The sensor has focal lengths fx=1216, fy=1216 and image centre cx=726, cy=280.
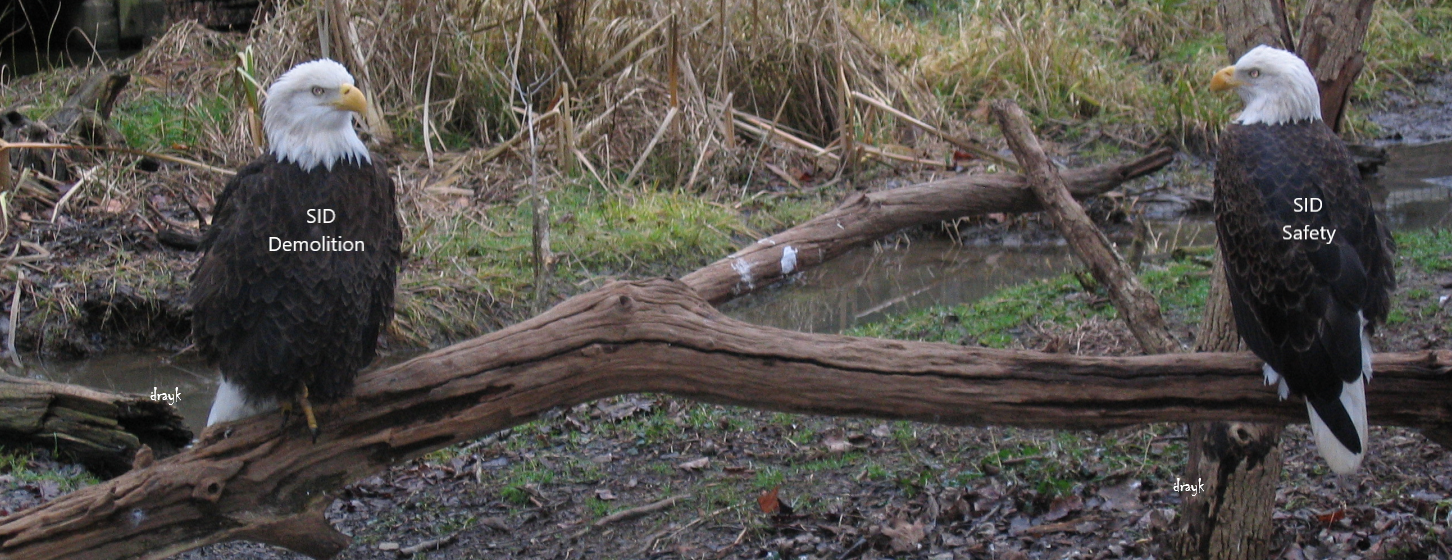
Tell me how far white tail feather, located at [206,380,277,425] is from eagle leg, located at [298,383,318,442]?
16 cm

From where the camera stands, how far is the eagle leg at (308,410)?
124 inches

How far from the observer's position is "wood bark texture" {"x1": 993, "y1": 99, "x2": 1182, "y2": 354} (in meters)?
3.81

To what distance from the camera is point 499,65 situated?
8.22 metres

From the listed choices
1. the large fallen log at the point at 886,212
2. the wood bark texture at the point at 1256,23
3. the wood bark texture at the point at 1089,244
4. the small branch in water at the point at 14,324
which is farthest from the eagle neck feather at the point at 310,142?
the small branch in water at the point at 14,324

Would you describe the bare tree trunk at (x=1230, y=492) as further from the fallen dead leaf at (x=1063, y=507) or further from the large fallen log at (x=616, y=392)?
the fallen dead leaf at (x=1063, y=507)

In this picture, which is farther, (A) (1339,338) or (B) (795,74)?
(B) (795,74)

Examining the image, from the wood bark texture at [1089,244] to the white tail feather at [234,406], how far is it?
2.56 meters

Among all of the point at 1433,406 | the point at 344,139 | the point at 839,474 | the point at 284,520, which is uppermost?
the point at 344,139

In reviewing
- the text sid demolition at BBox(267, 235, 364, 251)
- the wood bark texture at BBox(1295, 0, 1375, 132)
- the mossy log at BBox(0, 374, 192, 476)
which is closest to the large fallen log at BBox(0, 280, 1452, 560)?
the text sid demolition at BBox(267, 235, 364, 251)

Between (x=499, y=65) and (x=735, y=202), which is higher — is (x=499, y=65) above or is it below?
above

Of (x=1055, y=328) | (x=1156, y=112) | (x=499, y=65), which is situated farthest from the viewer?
(x=1156, y=112)

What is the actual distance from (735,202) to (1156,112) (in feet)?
11.4

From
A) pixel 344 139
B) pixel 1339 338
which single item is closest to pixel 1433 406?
pixel 1339 338

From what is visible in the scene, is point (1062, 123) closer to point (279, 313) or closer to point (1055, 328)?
point (1055, 328)
